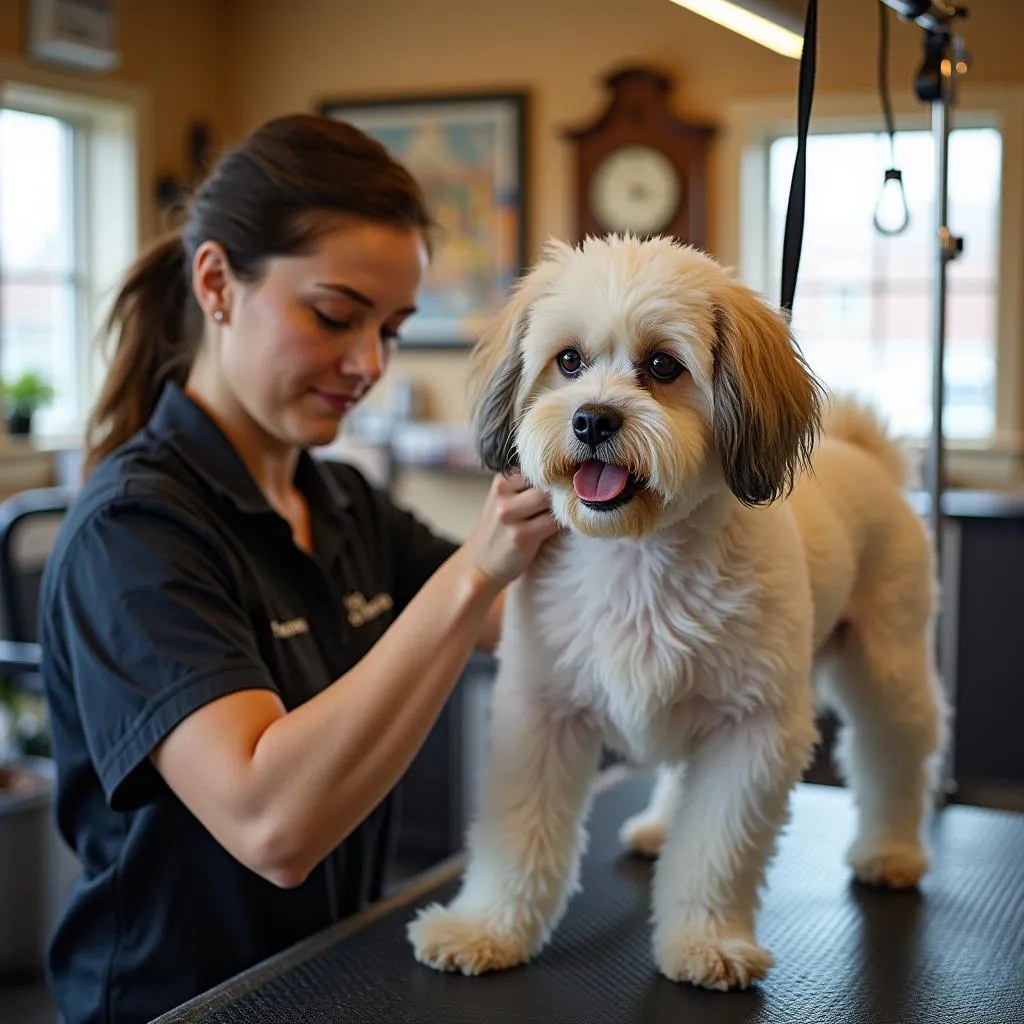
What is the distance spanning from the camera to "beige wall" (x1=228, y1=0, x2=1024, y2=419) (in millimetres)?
5293

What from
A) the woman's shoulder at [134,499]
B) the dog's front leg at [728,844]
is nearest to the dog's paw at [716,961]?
the dog's front leg at [728,844]

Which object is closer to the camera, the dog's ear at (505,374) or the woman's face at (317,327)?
the dog's ear at (505,374)

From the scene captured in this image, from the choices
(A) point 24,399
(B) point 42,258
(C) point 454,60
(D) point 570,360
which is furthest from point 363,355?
(C) point 454,60

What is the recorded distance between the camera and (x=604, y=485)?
112cm

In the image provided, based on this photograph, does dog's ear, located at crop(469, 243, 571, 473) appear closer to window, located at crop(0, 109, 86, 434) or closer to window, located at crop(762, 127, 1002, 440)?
window, located at crop(762, 127, 1002, 440)

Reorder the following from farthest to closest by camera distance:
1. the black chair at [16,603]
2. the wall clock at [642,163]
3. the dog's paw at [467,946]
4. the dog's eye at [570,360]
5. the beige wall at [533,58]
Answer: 1. the wall clock at [642,163]
2. the beige wall at [533,58]
3. the black chair at [16,603]
4. the dog's paw at [467,946]
5. the dog's eye at [570,360]

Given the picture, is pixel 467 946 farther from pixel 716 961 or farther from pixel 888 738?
pixel 888 738

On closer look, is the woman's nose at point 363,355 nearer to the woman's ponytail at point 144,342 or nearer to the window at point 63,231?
the woman's ponytail at point 144,342

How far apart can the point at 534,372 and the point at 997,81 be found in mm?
4644

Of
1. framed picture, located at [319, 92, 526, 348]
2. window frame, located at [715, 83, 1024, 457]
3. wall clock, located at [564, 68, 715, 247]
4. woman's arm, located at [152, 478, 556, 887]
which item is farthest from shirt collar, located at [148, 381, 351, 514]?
framed picture, located at [319, 92, 526, 348]

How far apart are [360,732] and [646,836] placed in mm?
541

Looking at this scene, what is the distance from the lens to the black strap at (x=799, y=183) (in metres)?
1.24

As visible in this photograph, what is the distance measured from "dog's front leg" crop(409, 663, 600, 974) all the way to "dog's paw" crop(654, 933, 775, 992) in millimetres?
138

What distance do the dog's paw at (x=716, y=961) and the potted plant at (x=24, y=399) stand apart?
14.6ft
